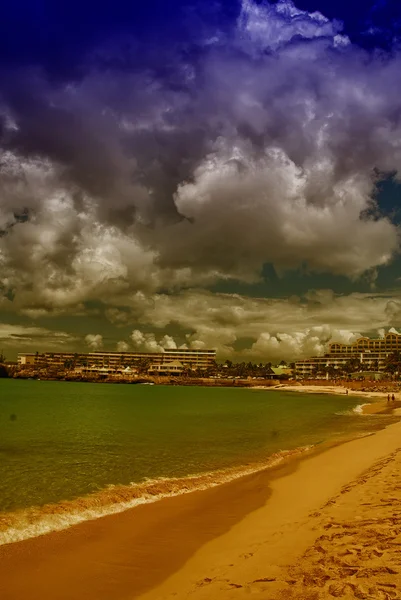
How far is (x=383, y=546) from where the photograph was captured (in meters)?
7.01

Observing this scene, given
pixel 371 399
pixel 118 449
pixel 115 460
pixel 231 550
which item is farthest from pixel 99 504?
pixel 371 399

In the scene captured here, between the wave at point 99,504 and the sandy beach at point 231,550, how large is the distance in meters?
0.47

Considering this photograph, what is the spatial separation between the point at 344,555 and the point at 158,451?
14.6 metres

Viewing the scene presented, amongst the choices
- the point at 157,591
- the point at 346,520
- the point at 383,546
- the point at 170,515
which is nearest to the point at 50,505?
the point at 170,515

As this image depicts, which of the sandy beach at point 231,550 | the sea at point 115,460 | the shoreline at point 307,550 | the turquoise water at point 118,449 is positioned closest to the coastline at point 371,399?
the turquoise water at point 118,449

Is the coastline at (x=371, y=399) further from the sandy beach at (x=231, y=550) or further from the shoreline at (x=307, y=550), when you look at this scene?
the sandy beach at (x=231, y=550)

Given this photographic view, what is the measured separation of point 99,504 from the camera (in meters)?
12.3

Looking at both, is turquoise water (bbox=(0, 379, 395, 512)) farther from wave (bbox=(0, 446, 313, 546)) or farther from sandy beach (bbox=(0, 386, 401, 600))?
sandy beach (bbox=(0, 386, 401, 600))

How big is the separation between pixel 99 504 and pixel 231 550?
16.7 feet

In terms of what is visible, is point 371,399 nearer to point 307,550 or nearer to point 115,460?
point 115,460

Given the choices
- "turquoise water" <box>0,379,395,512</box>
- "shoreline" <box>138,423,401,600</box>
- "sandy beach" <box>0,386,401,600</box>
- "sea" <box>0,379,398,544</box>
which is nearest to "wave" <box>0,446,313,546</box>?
"sea" <box>0,379,398,544</box>

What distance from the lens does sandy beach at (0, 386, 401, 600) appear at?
20.9 feet

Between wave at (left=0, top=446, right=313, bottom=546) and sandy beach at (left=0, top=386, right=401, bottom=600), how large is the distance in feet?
1.54

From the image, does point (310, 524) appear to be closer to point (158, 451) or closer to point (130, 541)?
point (130, 541)
